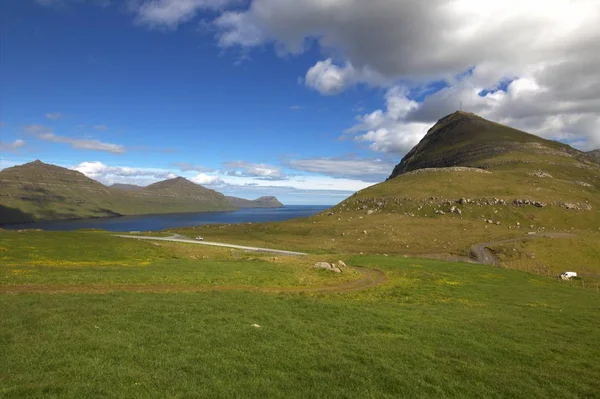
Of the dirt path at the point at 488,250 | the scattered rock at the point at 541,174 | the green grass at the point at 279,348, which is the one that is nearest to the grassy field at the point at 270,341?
the green grass at the point at 279,348

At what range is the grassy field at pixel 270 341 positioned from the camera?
13.9 metres

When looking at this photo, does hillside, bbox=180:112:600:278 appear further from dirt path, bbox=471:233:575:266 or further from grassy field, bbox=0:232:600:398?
grassy field, bbox=0:232:600:398

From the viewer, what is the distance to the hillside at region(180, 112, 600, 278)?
8938 cm

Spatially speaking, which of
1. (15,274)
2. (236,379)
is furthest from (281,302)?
(15,274)

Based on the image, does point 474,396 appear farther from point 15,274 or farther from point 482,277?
point 482,277

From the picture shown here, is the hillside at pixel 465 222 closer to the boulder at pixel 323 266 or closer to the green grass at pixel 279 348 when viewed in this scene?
the boulder at pixel 323 266

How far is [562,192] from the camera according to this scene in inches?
5773

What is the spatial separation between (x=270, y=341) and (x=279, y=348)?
115 cm

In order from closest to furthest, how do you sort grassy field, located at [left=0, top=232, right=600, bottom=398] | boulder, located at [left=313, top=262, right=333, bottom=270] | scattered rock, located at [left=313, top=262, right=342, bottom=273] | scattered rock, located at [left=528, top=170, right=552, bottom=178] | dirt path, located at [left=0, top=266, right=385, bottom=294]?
grassy field, located at [left=0, top=232, right=600, bottom=398]
dirt path, located at [left=0, top=266, right=385, bottom=294]
scattered rock, located at [left=313, top=262, right=342, bottom=273]
boulder, located at [left=313, top=262, right=333, bottom=270]
scattered rock, located at [left=528, top=170, right=552, bottom=178]

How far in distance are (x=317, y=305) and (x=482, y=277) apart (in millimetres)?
37891

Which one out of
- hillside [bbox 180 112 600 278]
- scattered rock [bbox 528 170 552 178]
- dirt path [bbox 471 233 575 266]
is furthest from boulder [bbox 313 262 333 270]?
scattered rock [bbox 528 170 552 178]

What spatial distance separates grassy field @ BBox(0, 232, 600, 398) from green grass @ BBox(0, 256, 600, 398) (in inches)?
3.2

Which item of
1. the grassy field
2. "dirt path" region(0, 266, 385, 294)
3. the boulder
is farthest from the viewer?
the boulder

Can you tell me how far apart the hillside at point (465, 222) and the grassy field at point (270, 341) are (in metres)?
54.0
